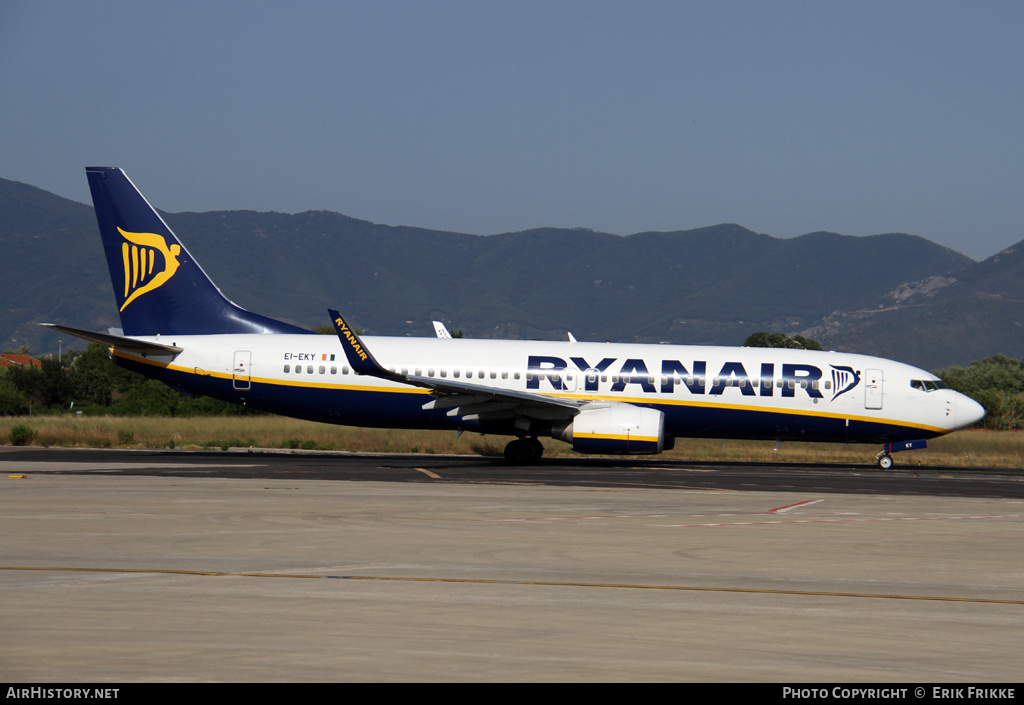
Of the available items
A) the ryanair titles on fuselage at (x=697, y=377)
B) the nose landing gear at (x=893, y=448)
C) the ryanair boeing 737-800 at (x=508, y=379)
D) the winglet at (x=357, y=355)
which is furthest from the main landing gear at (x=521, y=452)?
the nose landing gear at (x=893, y=448)

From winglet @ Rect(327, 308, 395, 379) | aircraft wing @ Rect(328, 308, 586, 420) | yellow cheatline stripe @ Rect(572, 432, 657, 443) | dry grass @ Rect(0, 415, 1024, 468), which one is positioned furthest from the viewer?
dry grass @ Rect(0, 415, 1024, 468)

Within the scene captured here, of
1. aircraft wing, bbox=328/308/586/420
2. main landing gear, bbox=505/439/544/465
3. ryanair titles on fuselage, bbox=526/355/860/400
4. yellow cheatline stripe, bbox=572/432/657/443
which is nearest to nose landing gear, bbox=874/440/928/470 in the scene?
ryanair titles on fuselage, bbox=526/355/860/400

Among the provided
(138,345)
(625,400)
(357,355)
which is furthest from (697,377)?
(138,345)

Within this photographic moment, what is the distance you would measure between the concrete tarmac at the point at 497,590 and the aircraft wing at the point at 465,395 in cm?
867

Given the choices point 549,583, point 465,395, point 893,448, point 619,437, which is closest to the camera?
point 549,583

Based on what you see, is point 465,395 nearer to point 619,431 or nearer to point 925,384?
point 619,431

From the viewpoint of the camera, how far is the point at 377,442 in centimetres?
3888

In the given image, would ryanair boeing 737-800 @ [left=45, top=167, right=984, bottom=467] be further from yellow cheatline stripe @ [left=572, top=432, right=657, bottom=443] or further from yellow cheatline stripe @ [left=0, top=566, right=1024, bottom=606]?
yellow cheatline stripe @ [left=0, top=566, right=1024, bottom=606]

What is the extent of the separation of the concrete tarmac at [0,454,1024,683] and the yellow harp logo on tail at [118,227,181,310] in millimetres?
14508

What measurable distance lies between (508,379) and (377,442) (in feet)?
29.9

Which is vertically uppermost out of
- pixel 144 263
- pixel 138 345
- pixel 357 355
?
A: pixel 144 263

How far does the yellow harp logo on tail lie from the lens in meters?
33.2

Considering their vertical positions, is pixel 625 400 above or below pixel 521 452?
above

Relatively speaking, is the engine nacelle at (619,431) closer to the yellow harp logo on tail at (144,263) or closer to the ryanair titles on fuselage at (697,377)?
the ryanair titles on fuselage at (697,377)
